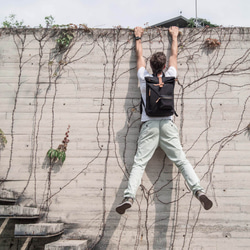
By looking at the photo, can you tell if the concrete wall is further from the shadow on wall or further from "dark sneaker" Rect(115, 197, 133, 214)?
"dark sneaker" Rect(115, 197, 133, 214)

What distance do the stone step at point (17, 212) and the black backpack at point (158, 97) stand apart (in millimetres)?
1771

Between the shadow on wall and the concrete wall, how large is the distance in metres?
0.01

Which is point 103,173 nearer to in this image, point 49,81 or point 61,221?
point 61,221

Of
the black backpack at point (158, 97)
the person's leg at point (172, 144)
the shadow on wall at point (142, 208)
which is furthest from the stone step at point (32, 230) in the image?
the black backpack at point (158, 97)

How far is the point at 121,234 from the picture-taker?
3.71 m

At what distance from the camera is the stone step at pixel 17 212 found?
3.32 metres

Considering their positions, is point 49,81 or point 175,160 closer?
point 175,160

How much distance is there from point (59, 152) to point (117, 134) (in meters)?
0.76

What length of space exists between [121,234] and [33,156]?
147cm

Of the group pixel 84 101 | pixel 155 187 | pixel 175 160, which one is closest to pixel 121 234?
pixel 155 187

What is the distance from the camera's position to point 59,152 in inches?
150

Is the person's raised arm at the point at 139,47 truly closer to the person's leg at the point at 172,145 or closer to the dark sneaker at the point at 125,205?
the person's leg at the point at 172,145

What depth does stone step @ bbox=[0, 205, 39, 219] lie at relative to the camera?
3.32 meters

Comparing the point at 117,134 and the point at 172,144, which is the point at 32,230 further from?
the point at 172,144
